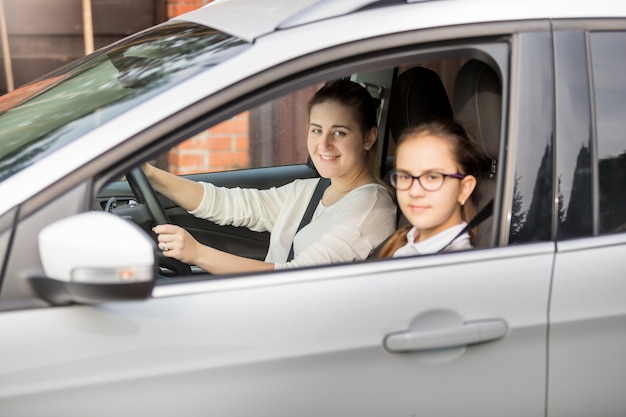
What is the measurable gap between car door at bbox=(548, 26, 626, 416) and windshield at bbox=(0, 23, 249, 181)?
0.73 m

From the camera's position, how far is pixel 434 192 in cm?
260

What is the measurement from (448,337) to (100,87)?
996mm

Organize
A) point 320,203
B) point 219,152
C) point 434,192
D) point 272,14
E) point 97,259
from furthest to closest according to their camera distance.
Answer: point 219,152
point 320,203
point 434,192
point 272,14
point 97,259

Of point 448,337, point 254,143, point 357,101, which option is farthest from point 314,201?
point 254,143

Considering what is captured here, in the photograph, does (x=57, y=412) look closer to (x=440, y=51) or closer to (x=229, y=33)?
(x=229, y=33)

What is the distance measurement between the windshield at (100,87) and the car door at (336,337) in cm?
24

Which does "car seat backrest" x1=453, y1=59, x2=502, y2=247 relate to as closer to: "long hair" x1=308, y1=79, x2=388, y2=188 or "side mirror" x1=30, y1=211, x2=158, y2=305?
"long hair" x1=308, y1=79, x2=388, y2=188

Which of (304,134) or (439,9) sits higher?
(304,134)

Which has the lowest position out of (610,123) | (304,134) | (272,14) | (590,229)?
(590,229)

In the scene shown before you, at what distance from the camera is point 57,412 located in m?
2.04

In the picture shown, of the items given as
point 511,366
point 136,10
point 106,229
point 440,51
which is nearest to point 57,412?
point 106,229

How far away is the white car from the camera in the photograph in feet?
6.73

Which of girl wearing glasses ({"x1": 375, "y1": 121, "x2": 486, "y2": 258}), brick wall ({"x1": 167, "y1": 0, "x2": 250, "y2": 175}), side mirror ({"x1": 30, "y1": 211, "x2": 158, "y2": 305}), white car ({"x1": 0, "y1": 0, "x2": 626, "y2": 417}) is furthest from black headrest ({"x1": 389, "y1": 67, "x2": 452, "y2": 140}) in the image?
brick wall ({"x1": 167, "y1": 0, "x2": 250, "y2": 175})

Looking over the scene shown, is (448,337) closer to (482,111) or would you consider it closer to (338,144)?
(482,111)
